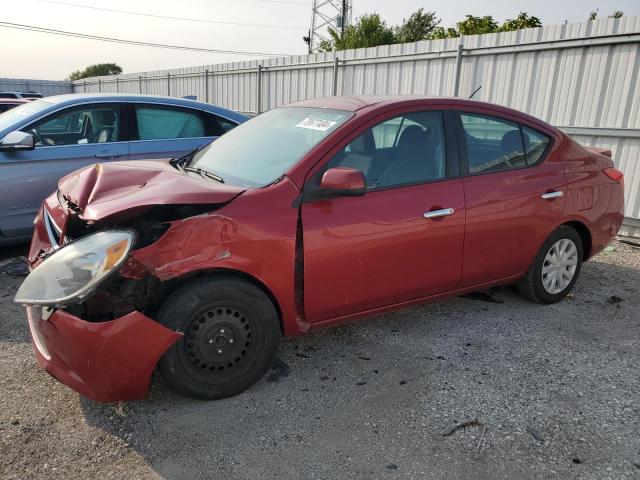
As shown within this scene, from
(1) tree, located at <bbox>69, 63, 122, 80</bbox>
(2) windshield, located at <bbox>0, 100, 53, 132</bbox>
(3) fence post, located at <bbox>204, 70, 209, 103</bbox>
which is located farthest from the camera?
(1) tree, located at <bbox>69, 63, 122, 80</bbox>

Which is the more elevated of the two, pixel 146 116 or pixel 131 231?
pixel 146 116

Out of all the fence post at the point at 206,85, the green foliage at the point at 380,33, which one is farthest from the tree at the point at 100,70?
the fence post at the point at 206,85

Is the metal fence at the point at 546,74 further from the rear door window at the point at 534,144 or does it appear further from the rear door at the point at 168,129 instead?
the rear door at the point at 168,129

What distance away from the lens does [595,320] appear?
4.11 meters

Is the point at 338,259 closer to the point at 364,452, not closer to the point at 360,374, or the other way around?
the point at 360,374

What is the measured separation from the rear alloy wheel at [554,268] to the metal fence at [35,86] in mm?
24174

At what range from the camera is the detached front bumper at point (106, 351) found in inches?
96.8

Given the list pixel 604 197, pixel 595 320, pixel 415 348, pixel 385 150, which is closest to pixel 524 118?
pixel 604 197

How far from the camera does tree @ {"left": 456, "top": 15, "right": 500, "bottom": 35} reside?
24831 mm

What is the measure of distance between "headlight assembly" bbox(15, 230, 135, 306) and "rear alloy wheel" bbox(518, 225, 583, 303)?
10.3ft

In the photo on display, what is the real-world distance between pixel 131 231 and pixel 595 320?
3.59 m

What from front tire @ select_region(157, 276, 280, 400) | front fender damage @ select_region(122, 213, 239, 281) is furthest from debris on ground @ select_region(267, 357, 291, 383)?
front fender damage @ select_region(122, 213, 239, 281)

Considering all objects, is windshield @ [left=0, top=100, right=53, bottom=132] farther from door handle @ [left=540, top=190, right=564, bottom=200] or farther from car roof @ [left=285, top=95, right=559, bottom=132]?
door handle @ [left=540, top=190, right=564, bottom=200]

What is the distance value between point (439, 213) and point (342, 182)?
2.81 feet
